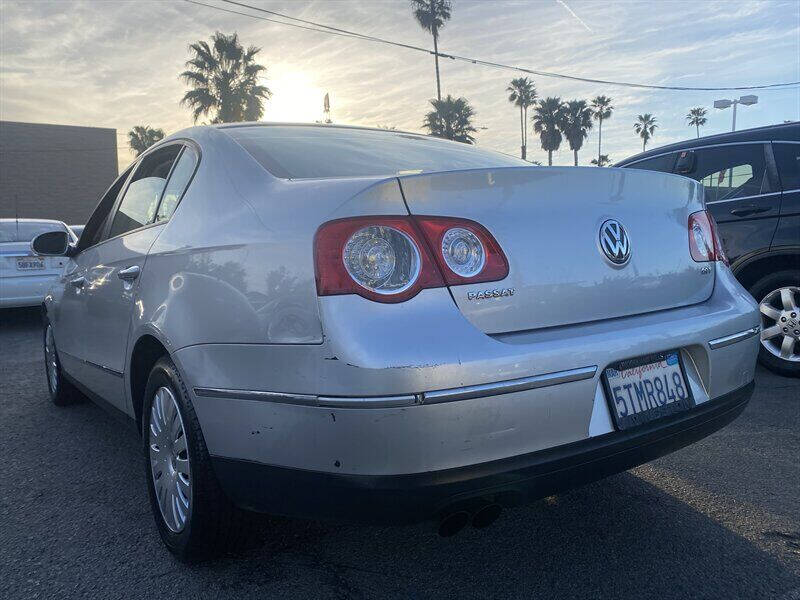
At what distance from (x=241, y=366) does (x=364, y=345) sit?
49cm

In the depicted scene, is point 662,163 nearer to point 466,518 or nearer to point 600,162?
point 466,518

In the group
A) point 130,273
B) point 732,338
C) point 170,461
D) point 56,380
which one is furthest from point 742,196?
point 56,380

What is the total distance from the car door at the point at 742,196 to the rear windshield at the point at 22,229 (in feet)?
25.7

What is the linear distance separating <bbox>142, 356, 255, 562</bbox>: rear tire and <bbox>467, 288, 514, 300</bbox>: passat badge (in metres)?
1.01

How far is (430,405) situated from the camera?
1.73 metres

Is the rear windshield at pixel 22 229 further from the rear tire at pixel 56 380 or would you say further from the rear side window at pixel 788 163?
the rear side window at pixel 788 163

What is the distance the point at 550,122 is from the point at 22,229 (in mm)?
50230

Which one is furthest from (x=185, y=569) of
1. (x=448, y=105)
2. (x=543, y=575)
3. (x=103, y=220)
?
(x=448, y=105)

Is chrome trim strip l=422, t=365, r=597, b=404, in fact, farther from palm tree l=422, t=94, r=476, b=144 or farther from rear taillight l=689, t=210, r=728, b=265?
palm tree l=422, t=94, r=476, b=144

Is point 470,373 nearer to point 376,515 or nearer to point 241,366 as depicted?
point 376,515

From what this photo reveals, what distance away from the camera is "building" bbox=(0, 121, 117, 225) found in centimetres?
3497

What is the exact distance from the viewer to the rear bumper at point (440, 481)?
179 centimetres

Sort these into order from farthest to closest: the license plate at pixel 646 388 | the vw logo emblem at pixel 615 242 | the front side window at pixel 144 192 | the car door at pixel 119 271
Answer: the front side window at pixel 144 192, the car door at pixel 119 271, the vw logo emblem at pixel 615 242, the license plate at pixel 646 388

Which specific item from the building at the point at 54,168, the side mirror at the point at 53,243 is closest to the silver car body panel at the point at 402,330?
the side mirror at the point at 53,243
